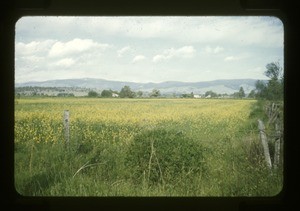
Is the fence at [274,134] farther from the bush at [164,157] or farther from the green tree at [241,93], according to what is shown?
the bush at [164,157]

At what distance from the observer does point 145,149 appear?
2.51m

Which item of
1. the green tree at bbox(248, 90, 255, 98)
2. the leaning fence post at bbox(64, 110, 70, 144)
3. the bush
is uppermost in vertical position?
the green tree at bbox(248, 90, 255, 98)

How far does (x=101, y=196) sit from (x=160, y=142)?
0.54 meters

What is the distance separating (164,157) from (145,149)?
14 centimetres

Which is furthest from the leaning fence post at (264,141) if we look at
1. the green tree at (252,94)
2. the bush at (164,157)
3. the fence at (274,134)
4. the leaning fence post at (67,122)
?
the leaning fence post at (67,122)

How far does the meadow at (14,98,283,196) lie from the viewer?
97.8 inches

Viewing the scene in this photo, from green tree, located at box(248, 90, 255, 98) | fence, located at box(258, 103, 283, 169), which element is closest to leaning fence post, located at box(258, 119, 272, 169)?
fence, located at box(258, 103, 283, 169)

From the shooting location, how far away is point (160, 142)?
251 centimetres

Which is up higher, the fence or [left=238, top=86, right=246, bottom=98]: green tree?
[left=238, top=86, right=246, bottom=98]: green tree

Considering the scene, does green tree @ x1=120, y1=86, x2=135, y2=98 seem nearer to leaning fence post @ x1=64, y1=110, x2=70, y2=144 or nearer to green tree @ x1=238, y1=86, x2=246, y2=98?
leaning fence post @ x1=64, y1=110, x2=70, y2=144

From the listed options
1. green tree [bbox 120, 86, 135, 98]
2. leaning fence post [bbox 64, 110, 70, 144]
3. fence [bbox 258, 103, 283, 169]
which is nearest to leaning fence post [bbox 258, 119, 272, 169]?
fence [bbox 258, 103, 283, 169]

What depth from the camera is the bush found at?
249 cm

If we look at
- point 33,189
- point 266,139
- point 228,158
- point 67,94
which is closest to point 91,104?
point 67,94

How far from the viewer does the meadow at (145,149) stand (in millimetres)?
2484
